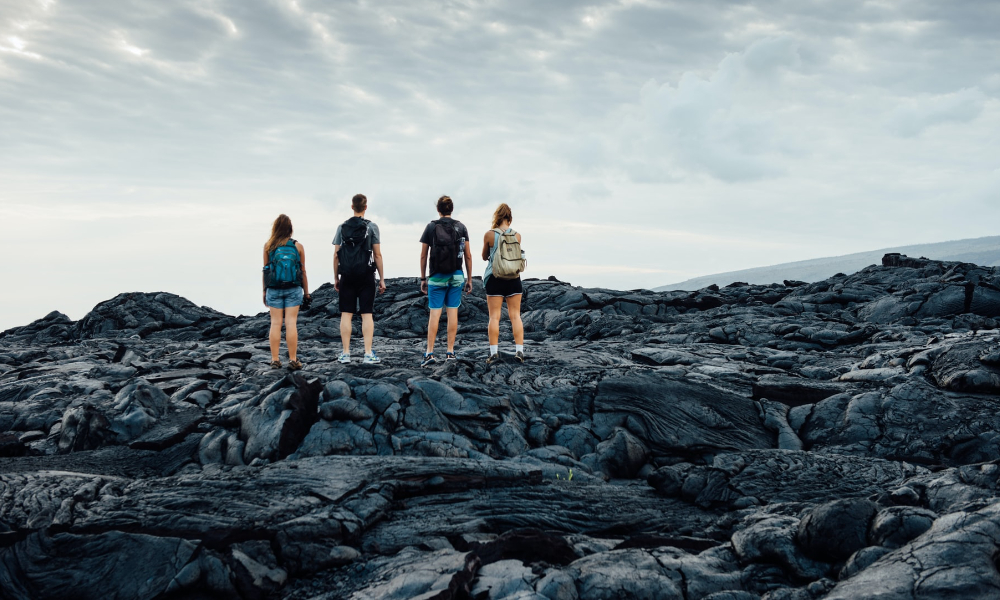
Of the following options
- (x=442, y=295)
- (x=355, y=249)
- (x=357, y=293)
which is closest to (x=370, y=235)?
(x=355, y=249)

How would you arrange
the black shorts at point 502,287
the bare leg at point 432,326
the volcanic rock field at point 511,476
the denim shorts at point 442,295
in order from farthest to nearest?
the bare leg at point 432,326 < the denim shorts at point 442,295 < the black shorts at point 502,287 < the volcanic rock field at point 511,476

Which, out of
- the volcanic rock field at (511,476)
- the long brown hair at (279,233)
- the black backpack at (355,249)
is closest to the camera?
the volcanic rock field at (511,476)

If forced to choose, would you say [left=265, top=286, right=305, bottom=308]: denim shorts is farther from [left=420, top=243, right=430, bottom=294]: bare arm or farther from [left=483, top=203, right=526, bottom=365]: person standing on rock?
[left=483, top=203, right=526, bottom=365]: person standing on rock

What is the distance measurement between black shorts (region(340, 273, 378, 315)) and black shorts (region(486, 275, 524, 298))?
7.75ft

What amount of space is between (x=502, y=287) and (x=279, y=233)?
4469 mm

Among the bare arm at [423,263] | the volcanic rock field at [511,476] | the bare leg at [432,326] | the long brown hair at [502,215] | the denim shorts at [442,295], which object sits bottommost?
the volcanic rock field at [511,476]

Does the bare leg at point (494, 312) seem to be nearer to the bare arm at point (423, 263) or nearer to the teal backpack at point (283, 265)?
the bare arm at point (423, 263)

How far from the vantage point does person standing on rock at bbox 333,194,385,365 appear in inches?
442

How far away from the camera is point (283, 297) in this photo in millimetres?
11328

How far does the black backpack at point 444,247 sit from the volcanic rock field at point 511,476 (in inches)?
77.3

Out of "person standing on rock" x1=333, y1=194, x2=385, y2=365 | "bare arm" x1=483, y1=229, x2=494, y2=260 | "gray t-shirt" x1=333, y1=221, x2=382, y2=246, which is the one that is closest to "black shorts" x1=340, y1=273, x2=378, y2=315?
"person standing on rock" x1=333, y1=194, x2=385, y2=365

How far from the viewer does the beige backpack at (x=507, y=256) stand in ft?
36.8

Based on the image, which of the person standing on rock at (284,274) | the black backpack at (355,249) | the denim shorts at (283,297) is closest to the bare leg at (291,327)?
the person standing on rock at (284,274)

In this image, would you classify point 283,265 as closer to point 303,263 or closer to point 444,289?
point 303,263
